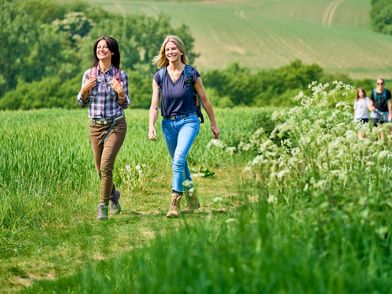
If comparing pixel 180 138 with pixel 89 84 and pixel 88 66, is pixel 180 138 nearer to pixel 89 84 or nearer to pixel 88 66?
pixel 89 84

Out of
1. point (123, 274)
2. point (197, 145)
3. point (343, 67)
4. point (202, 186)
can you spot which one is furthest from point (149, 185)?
point (343, 67)

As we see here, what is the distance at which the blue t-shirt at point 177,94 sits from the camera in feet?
32.6

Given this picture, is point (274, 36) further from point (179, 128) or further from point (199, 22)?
point (179, 128)

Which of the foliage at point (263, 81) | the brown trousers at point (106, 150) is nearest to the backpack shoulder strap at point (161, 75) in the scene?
the brown trousers at point (106, 150)

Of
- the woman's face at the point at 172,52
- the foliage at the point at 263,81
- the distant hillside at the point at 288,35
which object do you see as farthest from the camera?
Answer: the distant hillside at the point at 288,35

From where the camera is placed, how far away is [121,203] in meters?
11.5

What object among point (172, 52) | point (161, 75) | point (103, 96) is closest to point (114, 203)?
point (103, 96)

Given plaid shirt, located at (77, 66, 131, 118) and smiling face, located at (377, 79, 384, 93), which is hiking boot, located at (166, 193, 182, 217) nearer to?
plaid shirt, located at (77, 66, 131, 118)

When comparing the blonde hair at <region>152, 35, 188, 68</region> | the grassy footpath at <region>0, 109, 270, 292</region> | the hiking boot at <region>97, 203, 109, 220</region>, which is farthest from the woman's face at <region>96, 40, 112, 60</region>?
the grassy footpath at <region>0, 109, 270, 292</region>

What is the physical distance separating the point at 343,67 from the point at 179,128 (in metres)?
82.8

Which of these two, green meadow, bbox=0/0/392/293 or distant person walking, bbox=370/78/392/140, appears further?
distant person walking, bbox=370/78/392/140

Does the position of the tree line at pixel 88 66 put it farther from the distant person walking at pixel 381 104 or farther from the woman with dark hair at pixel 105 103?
the woman with dark hair at pixel 105 103

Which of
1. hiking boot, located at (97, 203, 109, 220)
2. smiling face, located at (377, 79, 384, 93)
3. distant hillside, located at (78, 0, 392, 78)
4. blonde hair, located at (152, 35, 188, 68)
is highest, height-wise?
distant hillside, located at (78, 0, 392, 78)

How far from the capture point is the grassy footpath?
794 cm
